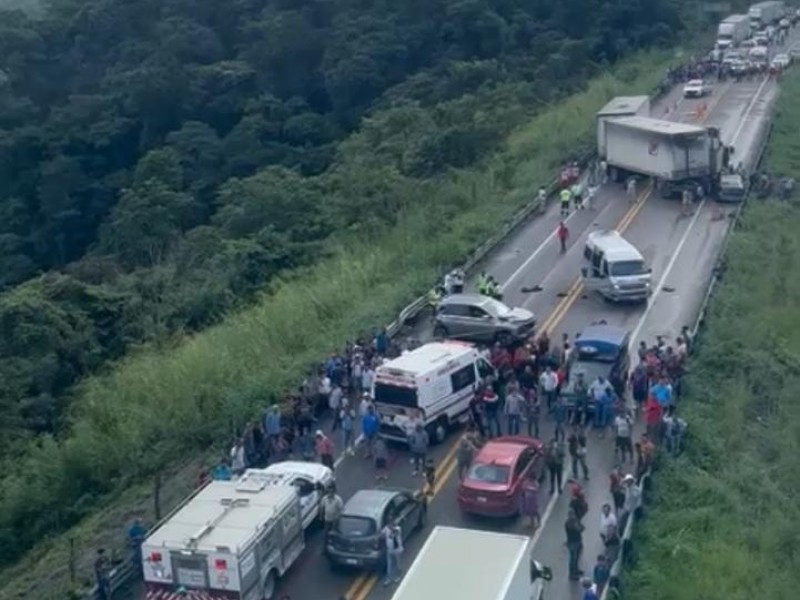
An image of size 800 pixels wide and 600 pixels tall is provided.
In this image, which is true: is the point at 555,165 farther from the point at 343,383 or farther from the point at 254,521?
the point at 254,521

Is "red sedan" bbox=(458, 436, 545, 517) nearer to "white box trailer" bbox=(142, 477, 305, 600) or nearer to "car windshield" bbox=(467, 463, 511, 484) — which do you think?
"car windshield" bbox=(467, 463, 511, 484)

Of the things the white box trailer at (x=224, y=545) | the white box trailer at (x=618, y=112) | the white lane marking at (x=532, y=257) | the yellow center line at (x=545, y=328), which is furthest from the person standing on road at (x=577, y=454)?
the white box trailer at (x=618, y=112)

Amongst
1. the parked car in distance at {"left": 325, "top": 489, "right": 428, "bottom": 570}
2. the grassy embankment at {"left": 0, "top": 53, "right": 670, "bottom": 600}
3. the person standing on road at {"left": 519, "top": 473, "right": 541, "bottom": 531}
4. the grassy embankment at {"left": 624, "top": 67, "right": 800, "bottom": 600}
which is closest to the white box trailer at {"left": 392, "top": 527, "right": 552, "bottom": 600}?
the parked car in distance at {"left": 325, "top": 489, "right": 428, "bottom": 570}

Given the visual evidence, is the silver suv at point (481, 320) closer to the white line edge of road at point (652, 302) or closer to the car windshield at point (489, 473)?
the white line edge of road at point (652, 302)

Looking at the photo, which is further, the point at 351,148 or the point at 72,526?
the point at 351,148

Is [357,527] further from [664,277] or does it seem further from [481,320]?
[664,277]

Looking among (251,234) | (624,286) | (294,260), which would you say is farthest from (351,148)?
(624,286)
